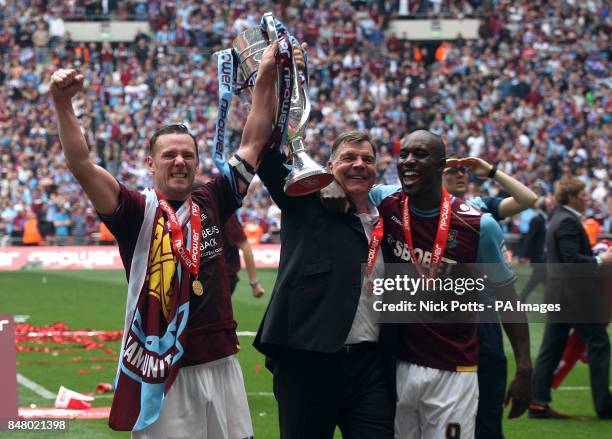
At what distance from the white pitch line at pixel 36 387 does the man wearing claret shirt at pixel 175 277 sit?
5.39 metres

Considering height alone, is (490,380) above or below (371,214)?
below

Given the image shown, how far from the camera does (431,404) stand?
4.98 meters

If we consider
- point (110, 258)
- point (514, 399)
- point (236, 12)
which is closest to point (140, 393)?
point (514, 399)

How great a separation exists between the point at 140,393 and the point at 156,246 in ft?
2.05

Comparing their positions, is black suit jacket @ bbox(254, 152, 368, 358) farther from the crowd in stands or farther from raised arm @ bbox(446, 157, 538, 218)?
the crowd in stands

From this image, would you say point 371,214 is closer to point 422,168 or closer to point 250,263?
point 422,168

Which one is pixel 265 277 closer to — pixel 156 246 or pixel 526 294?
pixel 526 294

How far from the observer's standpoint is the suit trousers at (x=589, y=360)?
9.33m

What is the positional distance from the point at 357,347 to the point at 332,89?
96.1 ft

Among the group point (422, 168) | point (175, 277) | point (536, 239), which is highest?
point (422, 168)

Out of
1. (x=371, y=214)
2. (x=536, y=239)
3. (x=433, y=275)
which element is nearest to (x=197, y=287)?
(x=371, y=214)

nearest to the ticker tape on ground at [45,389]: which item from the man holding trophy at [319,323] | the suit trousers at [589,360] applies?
the suit trousers at [589,360]

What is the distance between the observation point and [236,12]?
120ft

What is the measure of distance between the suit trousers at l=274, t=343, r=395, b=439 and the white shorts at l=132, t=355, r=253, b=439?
0.23 metres
